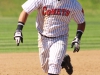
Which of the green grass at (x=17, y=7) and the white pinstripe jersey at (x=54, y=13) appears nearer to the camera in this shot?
the white pinstripe jersey at (x=54, y=13)

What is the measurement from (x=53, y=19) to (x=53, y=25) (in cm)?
11

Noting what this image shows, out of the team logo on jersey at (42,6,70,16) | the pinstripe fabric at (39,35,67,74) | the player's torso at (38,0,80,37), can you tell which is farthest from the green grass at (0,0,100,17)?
the team logo on jersey at (42,6,70,16)

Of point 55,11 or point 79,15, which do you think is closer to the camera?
point 55,11

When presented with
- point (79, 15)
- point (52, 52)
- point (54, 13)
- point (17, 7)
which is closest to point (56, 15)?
point (54, 13)

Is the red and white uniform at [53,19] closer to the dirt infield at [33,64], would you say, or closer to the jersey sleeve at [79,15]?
the jersey sleeve at [79,15]

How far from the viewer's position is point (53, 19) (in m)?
8.24

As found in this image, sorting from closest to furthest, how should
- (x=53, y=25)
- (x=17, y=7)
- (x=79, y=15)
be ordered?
(x=53, y=25) < (x=79, y=15) < (x=17, y=7)

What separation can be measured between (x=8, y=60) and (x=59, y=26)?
Result: 5.09 m

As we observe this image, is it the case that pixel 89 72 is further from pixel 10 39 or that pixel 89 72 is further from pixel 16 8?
pixel 16 8

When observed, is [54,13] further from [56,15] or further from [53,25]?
[53,25]

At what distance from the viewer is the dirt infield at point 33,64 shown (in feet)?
37.1

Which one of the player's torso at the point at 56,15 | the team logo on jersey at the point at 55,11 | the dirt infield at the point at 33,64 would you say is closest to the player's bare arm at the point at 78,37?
the player's torso at the point at 56,15

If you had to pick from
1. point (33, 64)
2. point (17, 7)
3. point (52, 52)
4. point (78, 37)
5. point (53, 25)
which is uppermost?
point (17, 7)

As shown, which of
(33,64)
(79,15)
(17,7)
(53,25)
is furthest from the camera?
(17,7)
